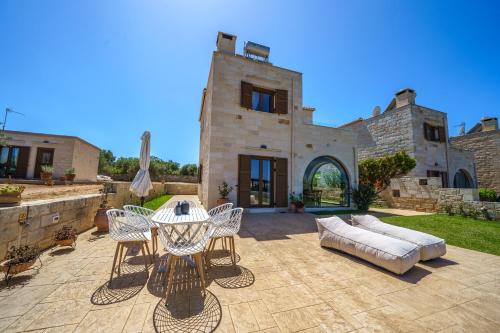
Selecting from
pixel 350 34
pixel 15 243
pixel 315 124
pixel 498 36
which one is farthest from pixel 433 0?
pixel 15 243

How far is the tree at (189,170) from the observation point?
99.1 feet

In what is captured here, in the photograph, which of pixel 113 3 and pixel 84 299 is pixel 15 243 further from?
pixel 113 3

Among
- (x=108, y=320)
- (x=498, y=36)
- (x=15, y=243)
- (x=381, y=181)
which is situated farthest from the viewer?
(x=381, y=181)

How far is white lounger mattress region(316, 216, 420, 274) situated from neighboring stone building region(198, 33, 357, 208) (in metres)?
4.24

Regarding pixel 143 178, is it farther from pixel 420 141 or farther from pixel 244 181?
pixel 420 141

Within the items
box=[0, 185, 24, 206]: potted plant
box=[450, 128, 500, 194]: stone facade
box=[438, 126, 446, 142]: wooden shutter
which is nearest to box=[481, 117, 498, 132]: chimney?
box=[450, 128, 500, 194]: stone facade

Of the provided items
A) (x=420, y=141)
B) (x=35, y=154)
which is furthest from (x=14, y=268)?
(x=420, y=141)

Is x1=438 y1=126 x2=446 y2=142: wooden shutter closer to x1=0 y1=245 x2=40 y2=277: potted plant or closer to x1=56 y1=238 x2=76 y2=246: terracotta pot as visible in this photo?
x1=56 y1=238 x2=76 y2=246: terracotta pot

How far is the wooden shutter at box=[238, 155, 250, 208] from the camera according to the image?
292 inches

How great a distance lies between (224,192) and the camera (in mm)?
7059

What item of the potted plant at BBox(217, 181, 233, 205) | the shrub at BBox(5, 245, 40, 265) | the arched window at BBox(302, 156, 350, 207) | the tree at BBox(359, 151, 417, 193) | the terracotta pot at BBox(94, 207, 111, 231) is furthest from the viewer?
the tree at BBox(359, 151, 417, 193)

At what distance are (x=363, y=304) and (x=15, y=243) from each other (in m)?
4.97

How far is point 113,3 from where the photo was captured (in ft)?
19.1

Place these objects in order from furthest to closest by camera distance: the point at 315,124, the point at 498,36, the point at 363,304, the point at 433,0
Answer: the point at 315,124
the point at 498,36
the point at 433,0
the point at 363,304
